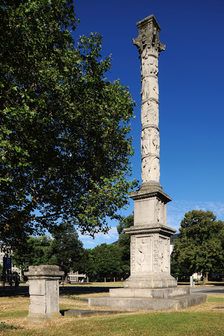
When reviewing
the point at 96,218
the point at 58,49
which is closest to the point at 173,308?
the point at 96,218

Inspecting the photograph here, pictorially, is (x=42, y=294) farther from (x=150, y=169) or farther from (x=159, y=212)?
(x=150, y=169)

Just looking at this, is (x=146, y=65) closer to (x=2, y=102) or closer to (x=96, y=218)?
(x=2, y=102)

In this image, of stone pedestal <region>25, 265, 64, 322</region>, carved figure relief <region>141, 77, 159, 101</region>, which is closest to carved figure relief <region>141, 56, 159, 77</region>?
carved figure relief <region>141, 77, 159, 101</region>

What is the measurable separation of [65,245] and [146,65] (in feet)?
157

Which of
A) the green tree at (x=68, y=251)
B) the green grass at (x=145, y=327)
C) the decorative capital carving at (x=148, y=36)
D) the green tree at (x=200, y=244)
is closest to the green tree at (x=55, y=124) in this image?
the decorative capital carving at (x=148, y=36)

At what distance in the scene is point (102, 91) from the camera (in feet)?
65.3

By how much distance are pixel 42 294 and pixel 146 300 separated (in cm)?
368

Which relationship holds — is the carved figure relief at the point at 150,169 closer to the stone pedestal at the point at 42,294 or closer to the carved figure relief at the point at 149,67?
Answer: the carved figure relief at the point at 149,67

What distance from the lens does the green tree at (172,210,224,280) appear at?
1799 inches

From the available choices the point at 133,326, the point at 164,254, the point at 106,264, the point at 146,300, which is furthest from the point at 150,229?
the point at 106,264

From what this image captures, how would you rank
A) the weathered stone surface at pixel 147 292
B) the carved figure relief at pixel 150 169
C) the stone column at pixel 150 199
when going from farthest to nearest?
the carved figure relief at pixel 150 169 < the stone column at pixel 150 199 < the weathered stone surface at pixel 147 292

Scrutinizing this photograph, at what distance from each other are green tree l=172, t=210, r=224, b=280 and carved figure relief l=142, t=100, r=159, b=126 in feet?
116

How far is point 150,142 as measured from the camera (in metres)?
15.0

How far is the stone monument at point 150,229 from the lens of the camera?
1143 centimetres
